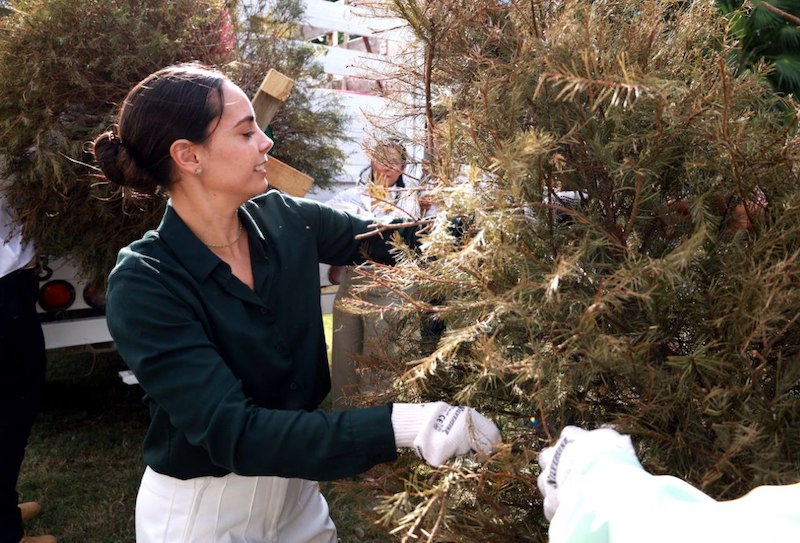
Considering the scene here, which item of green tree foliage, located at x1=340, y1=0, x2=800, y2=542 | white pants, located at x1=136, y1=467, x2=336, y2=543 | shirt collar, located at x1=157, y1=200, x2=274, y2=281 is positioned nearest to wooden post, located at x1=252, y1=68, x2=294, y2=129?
shirt collar, located at x1=157, y1=200, x2=274, y2=281

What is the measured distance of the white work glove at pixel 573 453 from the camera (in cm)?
105

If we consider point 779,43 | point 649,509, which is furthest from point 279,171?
point 779,43

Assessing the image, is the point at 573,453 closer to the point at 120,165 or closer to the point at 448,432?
the point at 448,432

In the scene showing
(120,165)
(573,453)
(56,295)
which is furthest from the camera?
(56,295)

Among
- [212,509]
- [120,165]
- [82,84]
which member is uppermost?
[120,165]

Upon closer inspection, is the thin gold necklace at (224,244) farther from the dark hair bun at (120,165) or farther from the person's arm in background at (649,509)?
the person's arm in background at (649,509)

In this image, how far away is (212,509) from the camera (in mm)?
1821

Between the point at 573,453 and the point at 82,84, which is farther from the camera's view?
the point at 82,84

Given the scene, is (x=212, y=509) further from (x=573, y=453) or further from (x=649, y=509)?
(x=649, y=509)

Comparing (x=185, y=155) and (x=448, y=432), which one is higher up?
(x=185, y=155)

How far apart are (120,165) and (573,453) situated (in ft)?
4.47

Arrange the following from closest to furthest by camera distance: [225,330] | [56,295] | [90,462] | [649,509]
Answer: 1. [649,509]
2. [225,330]
3. [56,295]
4. [90,462]

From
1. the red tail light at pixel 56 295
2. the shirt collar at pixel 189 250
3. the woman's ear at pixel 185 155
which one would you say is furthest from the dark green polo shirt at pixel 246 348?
the red tail light at pixel 56 295

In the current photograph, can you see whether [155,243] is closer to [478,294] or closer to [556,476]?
[478,294]
